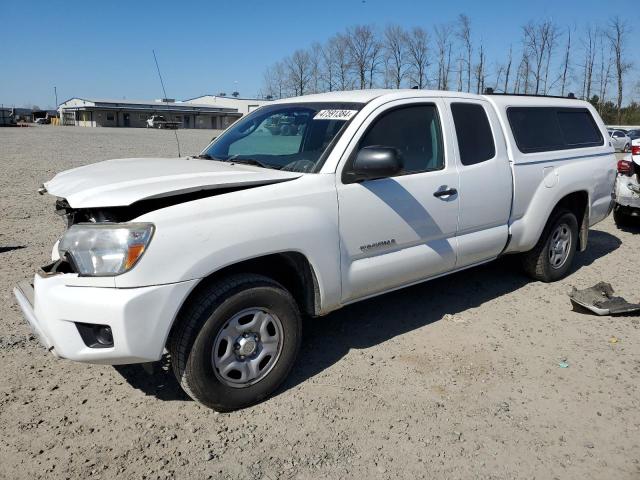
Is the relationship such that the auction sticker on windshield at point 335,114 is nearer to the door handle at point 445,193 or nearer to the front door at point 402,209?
the front door at point 402,209

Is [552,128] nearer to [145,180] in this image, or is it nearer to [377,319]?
[377,319]

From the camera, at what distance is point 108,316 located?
108 inches

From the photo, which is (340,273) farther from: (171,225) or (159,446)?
(159,446)

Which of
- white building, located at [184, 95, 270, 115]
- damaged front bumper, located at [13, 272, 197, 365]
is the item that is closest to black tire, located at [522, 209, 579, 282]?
damaged front bumper, located at [13, 272, 197, 365]

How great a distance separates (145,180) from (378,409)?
1.98 m

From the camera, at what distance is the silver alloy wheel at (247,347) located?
3.18 metres

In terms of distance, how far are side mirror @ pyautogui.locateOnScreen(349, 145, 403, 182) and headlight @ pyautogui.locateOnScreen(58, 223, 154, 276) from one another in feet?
4.71

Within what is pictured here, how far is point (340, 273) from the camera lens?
11.8 feet

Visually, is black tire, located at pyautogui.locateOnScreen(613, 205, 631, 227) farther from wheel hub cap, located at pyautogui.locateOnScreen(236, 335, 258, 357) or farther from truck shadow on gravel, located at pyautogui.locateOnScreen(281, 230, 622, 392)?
wheel hub cap, located at pyautogui.locateOnScreen(236, 335, 258, 357)

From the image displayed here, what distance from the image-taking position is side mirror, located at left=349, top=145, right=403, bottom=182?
345cm

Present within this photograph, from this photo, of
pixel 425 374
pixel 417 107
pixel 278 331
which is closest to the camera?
pixel 278 331

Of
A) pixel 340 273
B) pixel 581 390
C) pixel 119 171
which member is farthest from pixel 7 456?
pixel 581 390

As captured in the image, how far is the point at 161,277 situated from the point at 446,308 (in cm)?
303

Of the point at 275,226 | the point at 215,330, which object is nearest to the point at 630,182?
the point at 275,226
